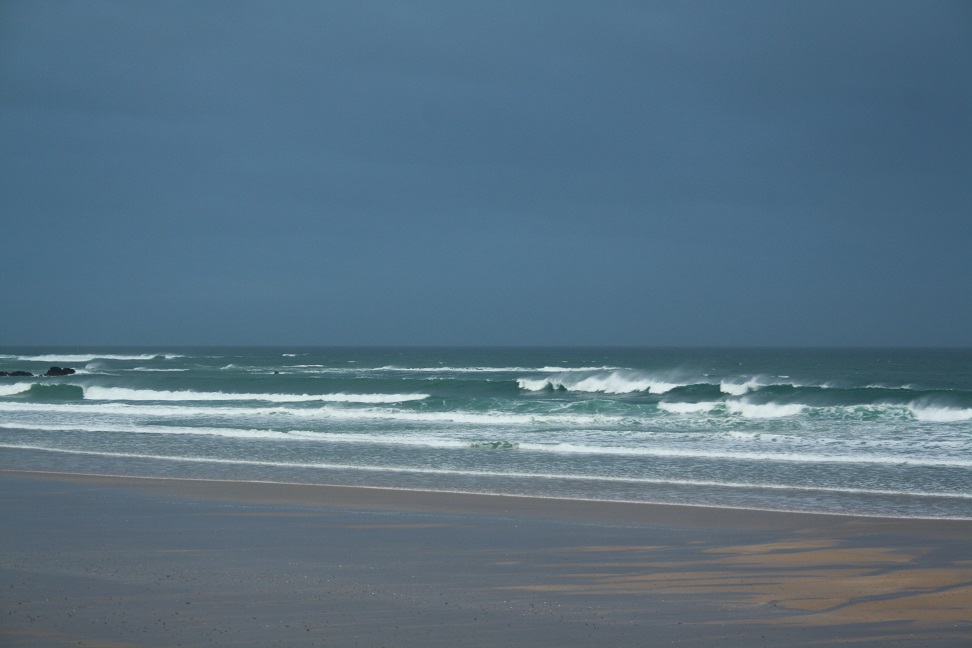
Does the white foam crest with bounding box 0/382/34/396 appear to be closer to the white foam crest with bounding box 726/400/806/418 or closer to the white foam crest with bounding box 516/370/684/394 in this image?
the white foam crest with bounding box 516/370/684/394

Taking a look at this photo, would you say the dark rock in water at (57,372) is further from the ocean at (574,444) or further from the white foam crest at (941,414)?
the white foam crest at (941,414)

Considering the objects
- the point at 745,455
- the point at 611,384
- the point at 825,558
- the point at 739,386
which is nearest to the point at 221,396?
the point at 611,384

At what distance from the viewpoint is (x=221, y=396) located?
38312 mm

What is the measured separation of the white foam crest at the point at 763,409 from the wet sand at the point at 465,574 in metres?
17.3

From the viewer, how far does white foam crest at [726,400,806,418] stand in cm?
2677

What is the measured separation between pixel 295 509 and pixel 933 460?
12.0 m

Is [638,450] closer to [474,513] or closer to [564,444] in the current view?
[564,444]

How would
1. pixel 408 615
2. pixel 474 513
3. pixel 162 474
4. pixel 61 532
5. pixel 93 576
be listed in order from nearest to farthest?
pixel 408 615 < pixel 93 576 < pixel 61 532 < pixel 474 513 < pixel 162 474

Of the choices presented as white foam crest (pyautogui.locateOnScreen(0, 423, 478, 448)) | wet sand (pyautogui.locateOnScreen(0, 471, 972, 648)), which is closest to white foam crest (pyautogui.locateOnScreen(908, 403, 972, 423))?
white foam crest (pyautogui.locateOnScreen(0, 423, 478, 448))

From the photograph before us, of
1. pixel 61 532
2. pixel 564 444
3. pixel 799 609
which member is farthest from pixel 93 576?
pixel 564 444

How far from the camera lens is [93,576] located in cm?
702

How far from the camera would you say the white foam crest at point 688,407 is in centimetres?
2828

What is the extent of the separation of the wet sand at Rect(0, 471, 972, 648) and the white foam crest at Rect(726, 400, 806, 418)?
17266mm

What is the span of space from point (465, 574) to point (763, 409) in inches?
906
